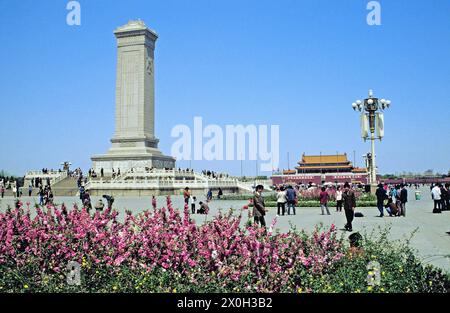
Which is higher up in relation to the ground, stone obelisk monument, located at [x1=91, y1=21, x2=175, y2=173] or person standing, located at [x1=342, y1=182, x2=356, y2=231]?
stone obelisk monument, located at [x1=91, y1=21, x2=175, y2=173]

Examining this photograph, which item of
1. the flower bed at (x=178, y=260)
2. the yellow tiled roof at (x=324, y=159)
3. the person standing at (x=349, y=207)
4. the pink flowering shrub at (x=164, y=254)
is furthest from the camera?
the yellow tiled roof at (x=324, y=159)

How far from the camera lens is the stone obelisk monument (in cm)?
5034

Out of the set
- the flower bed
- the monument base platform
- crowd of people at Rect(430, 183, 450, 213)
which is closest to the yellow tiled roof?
the monument base platform

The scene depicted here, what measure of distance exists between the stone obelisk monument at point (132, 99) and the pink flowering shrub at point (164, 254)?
42.9 meters

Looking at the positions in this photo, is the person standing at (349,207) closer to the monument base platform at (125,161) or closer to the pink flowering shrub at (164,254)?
the pink flowering shrub at (164,254)

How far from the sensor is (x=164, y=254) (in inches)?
251

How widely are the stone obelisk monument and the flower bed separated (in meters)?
43.0

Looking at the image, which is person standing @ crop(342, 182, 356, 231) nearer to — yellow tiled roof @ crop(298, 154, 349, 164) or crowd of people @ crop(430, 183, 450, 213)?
crowd of people @ crop(430, 183, 450, 213)

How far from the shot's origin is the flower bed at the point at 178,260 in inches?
222

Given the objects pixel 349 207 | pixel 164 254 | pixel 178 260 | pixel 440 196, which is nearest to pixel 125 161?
pixel 440 196

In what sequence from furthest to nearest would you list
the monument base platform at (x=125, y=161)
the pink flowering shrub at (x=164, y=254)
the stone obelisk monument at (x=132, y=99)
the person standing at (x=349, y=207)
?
1. the stone obelisk monument at (x=132, y=99)
2. the monument base platform at (x=125, y=161)
3. the person standing at (x=349, y=207)
4. the pink flowering shrub at (x=164, y=254)

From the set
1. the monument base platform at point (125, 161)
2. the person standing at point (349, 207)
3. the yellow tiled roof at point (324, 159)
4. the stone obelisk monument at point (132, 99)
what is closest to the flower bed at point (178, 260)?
the person standing at point (349, 207)

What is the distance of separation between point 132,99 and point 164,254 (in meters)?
46.3
